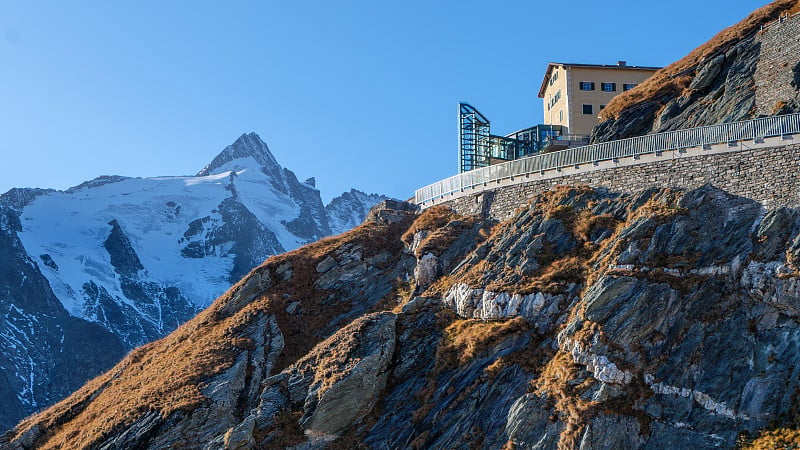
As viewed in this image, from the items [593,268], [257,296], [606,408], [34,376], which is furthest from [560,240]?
[34,376]

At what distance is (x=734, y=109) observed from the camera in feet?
163

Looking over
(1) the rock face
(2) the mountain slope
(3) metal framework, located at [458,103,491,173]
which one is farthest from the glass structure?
(2) the mountain slope

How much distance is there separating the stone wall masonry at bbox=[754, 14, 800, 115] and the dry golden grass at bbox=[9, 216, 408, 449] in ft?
74.1

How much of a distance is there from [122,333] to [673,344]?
571ft

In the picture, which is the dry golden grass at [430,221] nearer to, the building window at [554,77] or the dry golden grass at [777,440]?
the building window at [554,77]

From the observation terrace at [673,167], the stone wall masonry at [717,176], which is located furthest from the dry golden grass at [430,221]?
the stone wall masonry at [717,176]

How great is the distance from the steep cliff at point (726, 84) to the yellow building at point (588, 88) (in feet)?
38.2

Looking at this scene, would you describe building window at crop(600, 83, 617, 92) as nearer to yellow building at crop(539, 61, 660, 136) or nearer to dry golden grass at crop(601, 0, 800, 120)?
yellow building at crop(539, 61, 660, 136)

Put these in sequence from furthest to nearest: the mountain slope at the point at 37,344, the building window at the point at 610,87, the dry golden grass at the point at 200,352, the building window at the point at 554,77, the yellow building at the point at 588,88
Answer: the mountain slope at the point at 37,344
the building window at the point at 554,77
the building window at the point at 610,87
the yellow building at the point at 588,88
the dry golden grass at the point at 200,352

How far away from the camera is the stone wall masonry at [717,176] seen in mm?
40938

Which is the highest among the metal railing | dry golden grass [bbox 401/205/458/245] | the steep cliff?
the steep cliff

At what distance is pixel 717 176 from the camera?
43281 millimetres

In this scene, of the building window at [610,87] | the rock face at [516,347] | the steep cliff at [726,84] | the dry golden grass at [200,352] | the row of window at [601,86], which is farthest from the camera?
the row of window at [601,86]

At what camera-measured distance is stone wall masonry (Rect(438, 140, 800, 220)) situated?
134 ft
